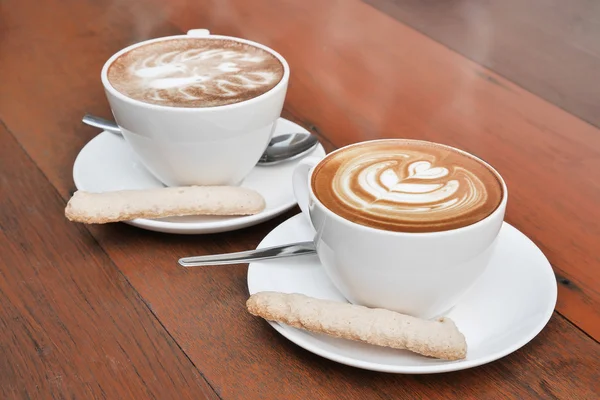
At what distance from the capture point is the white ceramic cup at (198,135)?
3.18 ft

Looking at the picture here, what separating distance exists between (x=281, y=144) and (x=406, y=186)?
0.39 metres

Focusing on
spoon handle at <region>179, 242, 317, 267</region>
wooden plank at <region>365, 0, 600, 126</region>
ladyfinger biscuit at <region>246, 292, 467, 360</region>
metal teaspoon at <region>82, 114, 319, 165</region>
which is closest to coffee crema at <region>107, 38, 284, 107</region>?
metal teaspoon at <region>82, 114, 319, 165</region>

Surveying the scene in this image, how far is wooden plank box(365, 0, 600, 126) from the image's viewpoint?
140cm

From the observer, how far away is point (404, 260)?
2.40 feet

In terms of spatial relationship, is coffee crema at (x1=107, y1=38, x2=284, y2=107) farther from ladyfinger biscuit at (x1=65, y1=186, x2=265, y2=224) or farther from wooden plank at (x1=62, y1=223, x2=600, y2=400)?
wooden plank at (x1=62, y1=223, x2=600, y2=400)

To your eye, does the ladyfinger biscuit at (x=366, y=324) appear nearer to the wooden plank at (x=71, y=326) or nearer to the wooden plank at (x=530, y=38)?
the wooden plank at (x=71, y=326)

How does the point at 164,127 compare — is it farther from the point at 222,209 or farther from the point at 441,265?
the point at 441,265

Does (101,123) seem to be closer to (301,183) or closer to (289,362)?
(301,183)

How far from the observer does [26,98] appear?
4.38 ft

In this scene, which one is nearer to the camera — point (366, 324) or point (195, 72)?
point (366, 324)

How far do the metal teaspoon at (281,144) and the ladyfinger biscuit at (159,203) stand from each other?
0.17 m

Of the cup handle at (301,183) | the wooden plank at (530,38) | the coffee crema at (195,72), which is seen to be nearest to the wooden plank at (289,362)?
the cup handle at (301,183)

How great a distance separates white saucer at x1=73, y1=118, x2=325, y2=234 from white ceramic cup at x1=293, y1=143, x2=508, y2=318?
0.18 metres

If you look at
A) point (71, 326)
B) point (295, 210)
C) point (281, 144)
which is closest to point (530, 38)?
point (281, 144)
